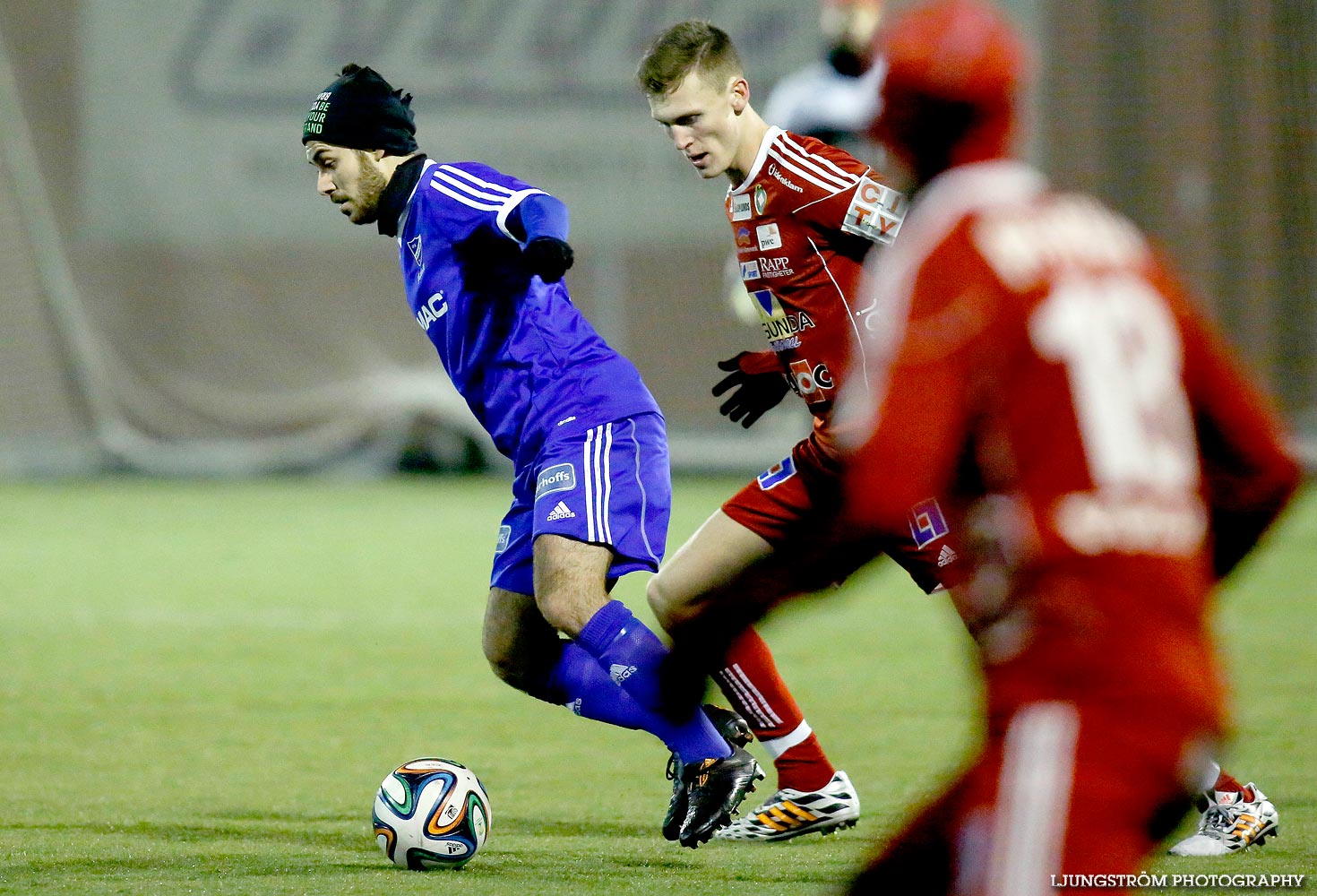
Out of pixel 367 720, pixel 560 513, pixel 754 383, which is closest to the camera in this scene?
pixel 560 513

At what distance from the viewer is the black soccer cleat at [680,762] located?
14.4ft

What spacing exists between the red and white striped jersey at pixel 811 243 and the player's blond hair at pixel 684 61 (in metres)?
0.21

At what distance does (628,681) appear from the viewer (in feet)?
14.3

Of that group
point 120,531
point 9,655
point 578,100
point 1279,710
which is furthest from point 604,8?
point 1279,710

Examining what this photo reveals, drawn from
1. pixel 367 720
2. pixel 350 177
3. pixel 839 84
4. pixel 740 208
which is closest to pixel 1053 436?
pixel 740 208

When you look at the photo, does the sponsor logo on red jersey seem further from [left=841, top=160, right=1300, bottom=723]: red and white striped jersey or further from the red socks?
[left=841, top=160, right=1300, bottom=723]: red and white striped jersey

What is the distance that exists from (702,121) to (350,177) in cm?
102

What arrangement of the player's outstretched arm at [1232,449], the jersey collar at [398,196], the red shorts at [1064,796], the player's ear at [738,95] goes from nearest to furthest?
the red shorts at [1064,796], the player's outstretched arm at [1232,449], the player's ear at [738,95], the jersey collar at [398,196]

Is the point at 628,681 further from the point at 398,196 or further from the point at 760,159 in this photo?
the point at 398,196

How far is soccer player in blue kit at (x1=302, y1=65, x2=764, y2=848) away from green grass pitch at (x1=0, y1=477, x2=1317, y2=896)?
1.18ft

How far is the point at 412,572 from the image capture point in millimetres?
10172

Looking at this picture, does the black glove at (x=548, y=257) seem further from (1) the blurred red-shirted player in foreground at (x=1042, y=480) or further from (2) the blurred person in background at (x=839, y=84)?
(2) the blurred person in background at (x=839, y=84)

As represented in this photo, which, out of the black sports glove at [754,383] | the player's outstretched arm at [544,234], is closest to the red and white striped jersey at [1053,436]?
the player's outstretched arm at [544,234]

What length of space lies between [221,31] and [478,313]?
12.0m
